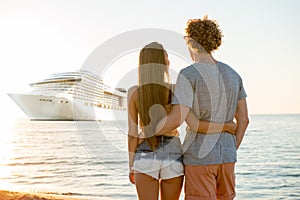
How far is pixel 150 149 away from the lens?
270 cm

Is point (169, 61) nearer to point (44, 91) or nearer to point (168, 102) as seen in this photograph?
point (168, 102)

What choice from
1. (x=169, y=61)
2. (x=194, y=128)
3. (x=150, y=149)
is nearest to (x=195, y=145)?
(x=194, y=128)

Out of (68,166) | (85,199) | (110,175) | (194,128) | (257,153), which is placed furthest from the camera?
(257,153)

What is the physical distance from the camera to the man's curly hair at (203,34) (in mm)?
2615

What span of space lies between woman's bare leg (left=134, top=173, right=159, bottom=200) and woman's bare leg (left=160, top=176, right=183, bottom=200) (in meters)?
0.06

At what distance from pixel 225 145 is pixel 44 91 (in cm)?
5101

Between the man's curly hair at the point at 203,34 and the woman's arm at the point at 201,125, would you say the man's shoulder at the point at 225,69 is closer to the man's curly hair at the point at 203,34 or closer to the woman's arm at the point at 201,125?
the man's curly hair at the point at 203,34

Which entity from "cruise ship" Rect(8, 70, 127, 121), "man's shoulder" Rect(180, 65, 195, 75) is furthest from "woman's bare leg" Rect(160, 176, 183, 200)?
"cruise ship" Rect(8, 70, 127, 121)

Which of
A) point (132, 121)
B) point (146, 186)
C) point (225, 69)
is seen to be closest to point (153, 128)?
point (132, 121)

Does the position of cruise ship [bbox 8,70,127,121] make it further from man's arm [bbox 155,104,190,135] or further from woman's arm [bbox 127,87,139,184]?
man's arm [bbox 155,104,190,135]

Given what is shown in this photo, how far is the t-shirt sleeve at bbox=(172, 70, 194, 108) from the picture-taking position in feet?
8.41

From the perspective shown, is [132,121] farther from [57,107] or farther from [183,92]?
[57,107]

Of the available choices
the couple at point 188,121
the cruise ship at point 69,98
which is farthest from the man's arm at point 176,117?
the cruise ship at point 69,98

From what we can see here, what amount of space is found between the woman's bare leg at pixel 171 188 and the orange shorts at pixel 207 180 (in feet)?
0.21
